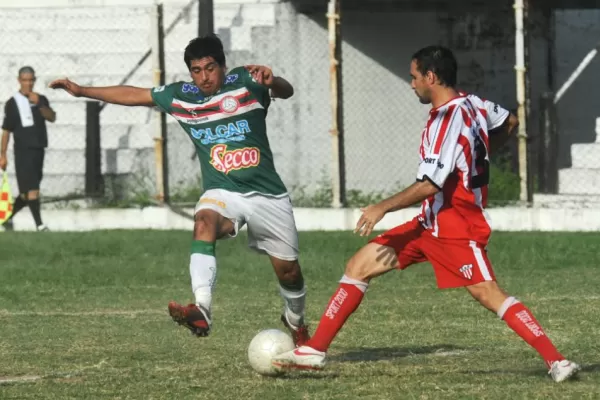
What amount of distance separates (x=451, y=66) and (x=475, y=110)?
0.94 ft

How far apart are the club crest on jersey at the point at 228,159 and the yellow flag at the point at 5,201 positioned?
38.1 ft

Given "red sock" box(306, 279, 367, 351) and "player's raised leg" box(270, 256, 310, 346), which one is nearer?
"red sock" box(306, 279, 367, 351)

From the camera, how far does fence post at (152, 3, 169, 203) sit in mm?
20047

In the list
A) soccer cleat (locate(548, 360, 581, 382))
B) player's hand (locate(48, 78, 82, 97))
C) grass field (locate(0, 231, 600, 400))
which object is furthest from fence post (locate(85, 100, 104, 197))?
soccer cleat (locate(548, 360, 581, 382))

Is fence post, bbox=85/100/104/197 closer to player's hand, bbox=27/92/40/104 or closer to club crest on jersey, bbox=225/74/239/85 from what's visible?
player's hand, bbox=27/92/40/104

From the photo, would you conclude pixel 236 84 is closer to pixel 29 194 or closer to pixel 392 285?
pixel 392 285

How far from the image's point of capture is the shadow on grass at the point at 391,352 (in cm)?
980

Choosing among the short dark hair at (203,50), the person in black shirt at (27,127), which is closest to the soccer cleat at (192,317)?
the short dark hair at (203,50)

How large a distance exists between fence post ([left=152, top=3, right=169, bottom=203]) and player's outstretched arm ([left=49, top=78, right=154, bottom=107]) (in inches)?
385

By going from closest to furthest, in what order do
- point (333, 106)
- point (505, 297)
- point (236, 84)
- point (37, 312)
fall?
1. point (505, 297)
2. point (236, 84)
3. point (37, 312)
4. point (333, 106)

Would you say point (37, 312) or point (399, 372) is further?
point (37, 312)

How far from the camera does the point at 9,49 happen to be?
25.0 meters

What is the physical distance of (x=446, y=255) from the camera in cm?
868

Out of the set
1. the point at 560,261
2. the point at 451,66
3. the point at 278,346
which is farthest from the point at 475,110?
the point at 560,261
